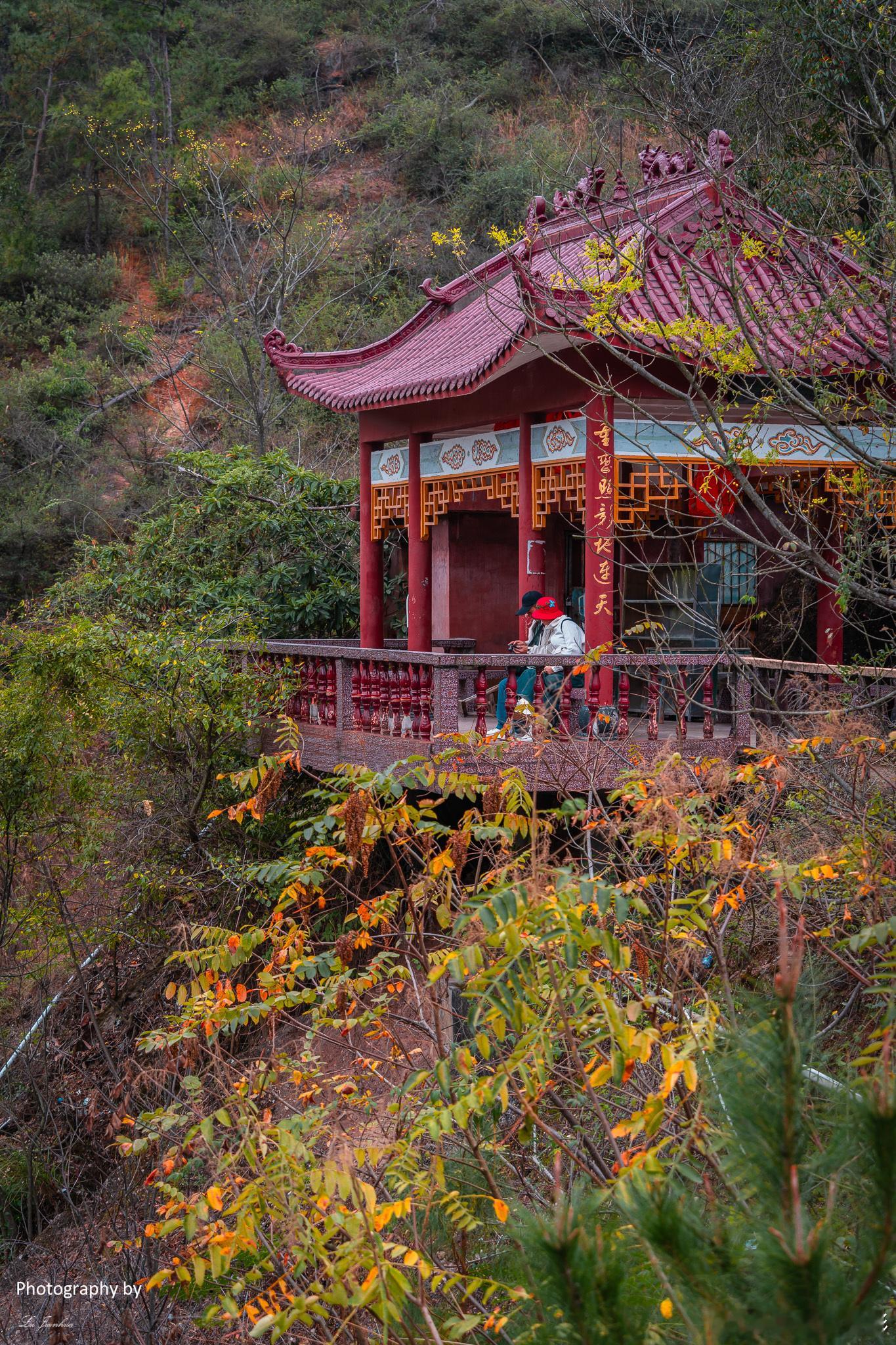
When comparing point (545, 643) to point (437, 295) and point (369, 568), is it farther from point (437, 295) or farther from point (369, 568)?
point (437, 295)

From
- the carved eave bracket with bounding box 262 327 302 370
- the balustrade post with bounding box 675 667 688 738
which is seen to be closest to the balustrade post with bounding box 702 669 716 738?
the balustrade post with bounding box 675 667 688 738

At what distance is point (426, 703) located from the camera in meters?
7.66

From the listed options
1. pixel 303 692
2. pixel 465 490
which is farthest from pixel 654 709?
pixel 465 490

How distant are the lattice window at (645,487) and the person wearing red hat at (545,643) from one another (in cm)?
75

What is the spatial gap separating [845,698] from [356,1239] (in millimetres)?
4749

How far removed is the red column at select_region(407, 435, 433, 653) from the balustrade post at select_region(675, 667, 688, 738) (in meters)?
3.45

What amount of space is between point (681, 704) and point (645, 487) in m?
1.84

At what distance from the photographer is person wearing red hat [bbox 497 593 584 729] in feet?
24.8

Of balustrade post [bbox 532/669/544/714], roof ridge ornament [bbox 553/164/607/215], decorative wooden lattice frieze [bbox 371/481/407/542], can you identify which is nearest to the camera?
balustrade post [bbox 532/669/544/714]

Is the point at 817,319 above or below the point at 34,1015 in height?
above

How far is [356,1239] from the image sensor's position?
247cm

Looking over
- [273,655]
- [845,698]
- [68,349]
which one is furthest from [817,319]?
[68,349]

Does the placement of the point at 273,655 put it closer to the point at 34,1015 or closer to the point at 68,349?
the point at 34,1015

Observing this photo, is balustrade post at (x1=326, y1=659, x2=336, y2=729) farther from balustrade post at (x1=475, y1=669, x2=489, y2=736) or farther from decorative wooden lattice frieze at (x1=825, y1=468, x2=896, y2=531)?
decorative wooden lattice frieze at (x1=825, y1=468, x2=896, y2=531)
